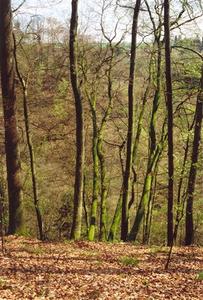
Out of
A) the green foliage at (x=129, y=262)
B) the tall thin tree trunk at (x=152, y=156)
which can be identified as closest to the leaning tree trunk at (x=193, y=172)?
the tall thin tree trunk at (x=152, y=156)

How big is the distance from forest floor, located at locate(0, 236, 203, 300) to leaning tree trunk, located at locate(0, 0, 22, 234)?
1.06 metres

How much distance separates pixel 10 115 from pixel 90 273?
6134 millimetres

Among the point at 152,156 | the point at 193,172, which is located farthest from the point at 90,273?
the point at 152,156

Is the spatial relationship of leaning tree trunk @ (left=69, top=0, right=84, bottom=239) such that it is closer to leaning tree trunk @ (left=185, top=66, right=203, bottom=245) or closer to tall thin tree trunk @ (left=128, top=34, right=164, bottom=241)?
leaning tree trunk @ (left=185, top=66, right=203, bottom=245)

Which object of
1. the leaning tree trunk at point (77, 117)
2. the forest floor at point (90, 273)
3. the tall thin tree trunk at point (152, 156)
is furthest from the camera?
the tall thin tree trunk at point (152, 156)

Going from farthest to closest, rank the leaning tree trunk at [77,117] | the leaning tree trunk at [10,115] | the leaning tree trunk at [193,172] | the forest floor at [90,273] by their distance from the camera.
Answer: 1. the leaning tree trunk at [193,172]
2. the leaning tree trunk at [77,117]
3. the leaning tree trunk at [10,115]
4. the forest floor at [90,273]

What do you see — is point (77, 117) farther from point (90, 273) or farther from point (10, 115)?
point (90, 273)

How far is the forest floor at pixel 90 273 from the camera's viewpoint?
26.1ft

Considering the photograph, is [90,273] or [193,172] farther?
[193,172]

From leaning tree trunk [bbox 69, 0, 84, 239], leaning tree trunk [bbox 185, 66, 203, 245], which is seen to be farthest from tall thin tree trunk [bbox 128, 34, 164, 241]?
leaning tree trunk [bbox 69, 0, 84, 239]

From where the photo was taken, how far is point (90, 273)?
9.62 m

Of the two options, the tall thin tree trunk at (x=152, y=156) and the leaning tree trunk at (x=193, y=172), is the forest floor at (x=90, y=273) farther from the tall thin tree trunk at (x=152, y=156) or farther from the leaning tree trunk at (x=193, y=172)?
the tall thin tree trunk at (x=152, y=156)

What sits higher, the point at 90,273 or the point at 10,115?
the point at 10,115

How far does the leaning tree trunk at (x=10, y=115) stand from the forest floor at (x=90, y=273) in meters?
1.06
